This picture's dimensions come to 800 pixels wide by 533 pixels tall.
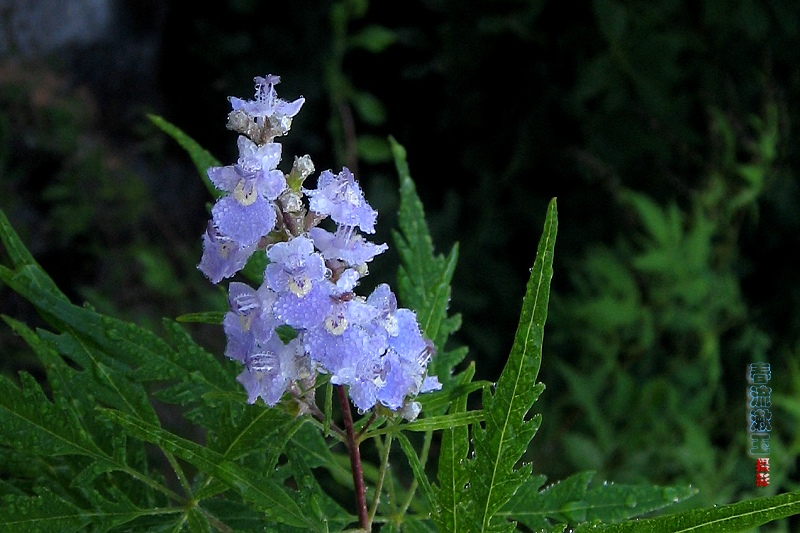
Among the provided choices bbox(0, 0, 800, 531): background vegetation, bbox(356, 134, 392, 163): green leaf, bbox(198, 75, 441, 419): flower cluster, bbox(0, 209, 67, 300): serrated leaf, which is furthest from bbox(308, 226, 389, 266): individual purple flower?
bbox(356, 134, 392, 163): green leaf

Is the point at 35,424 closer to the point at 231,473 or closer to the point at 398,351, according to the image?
the point at 231,473

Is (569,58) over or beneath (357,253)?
over

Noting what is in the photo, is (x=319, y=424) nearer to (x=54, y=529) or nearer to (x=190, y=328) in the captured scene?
(x=54, y=529)

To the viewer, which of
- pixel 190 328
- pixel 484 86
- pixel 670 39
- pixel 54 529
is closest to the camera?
pixel 54 529

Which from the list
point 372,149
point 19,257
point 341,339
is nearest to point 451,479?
point 341,339

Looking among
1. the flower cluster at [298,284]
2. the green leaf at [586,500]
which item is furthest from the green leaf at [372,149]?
the flower cluster at [298,284]

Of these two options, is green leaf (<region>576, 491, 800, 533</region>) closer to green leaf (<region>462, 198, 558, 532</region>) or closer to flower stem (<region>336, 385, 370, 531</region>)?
green leaf (<region>462, 198, 558, 532</region>)

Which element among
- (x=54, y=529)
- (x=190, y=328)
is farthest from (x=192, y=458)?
(x=190, y=328)
